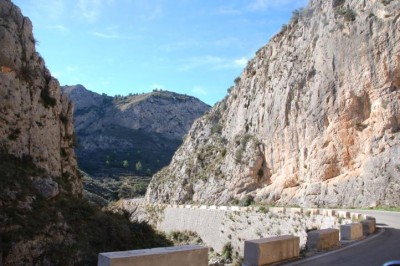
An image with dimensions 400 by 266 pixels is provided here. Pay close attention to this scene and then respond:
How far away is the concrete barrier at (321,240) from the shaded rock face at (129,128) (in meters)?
97.5

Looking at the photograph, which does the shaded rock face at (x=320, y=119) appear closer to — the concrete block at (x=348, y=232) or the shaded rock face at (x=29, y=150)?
the concrete block at (x=348, y=232)

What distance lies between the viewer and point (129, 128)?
460ft

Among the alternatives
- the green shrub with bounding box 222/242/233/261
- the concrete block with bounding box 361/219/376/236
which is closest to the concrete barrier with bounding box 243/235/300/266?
the concrete block with bounding box 361/219/376/236

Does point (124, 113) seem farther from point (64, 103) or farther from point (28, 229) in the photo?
point (28, 229)

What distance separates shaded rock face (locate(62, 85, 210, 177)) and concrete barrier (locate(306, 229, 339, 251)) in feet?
320

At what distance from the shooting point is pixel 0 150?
21.4 metres

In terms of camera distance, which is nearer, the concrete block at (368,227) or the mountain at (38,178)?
the concrete block at (368,227)

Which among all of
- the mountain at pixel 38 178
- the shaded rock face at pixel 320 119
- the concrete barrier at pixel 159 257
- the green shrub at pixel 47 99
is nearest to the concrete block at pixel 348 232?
A: the concrete barrier at pixel 159 257

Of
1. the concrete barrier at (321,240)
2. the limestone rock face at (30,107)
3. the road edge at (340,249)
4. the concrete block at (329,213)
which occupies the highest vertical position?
the limestone rock face at (30,107)

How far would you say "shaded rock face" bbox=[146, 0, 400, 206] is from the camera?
30.7 metres

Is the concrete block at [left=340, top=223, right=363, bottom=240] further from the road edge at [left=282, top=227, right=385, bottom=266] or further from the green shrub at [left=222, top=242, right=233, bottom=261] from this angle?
the green shrub at [left=222, top=242, right=233, bottom=261]

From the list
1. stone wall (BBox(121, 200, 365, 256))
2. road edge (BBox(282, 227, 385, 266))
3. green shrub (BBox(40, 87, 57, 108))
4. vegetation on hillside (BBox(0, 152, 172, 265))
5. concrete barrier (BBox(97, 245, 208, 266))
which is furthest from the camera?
green shrub (BBox(40, 87, 57, 108))

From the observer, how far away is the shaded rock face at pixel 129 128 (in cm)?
11691

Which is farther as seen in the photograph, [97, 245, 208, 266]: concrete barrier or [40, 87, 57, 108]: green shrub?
[40, 87, 57, 108]: green shrub
